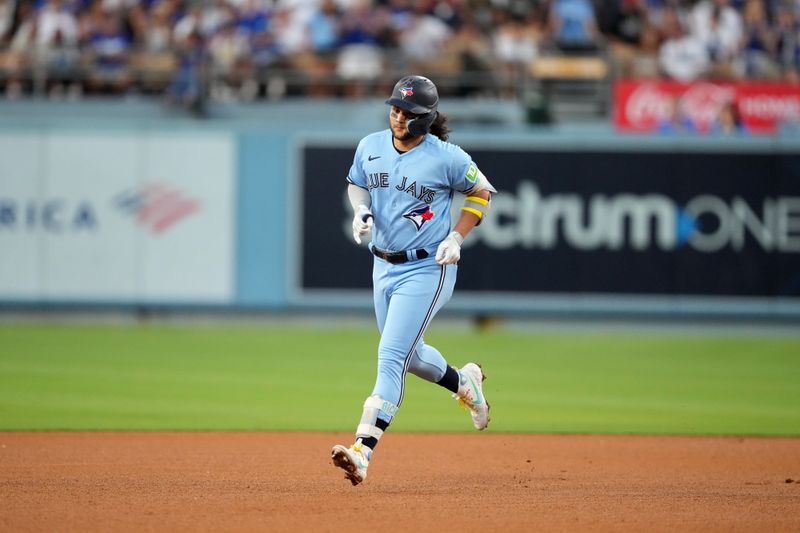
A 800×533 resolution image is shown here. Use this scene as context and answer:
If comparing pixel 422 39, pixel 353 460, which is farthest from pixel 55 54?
pixel 353 460

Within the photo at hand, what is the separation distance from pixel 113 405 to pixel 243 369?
110 inches

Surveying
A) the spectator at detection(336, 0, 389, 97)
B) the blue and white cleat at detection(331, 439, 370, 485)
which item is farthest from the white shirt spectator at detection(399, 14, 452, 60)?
the blue and white cleat at detection(331, 439, 370, 485)

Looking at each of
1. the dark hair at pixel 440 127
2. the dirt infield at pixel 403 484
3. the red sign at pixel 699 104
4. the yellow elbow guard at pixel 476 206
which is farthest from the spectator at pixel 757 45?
the yellow elbow guard at pixel 476 206

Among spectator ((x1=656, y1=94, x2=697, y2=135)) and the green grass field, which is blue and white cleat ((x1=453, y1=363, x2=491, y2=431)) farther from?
spectator ((x1=656, y1=94, x2=697, y2=135))

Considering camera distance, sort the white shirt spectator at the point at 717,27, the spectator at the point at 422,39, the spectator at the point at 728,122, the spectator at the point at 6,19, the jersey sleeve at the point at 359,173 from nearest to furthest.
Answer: the jersey sleeve at the point at 359,173
the spectator at the point at 728,122
the spectator at the point at 422,39
the spectator at the point at 6,19
the white shirt spectator at the point at 717,27

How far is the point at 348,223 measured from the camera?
18.7 metres

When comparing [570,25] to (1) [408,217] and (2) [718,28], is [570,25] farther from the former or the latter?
(1) [408,217]

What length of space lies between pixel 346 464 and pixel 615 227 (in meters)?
12.5

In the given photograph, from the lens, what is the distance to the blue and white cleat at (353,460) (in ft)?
22.3

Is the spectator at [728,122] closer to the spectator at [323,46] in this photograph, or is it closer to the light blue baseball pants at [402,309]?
the spectator at [323,46]

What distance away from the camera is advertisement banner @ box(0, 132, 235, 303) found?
18766mm

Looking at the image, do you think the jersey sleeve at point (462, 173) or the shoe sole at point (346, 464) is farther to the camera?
the jersey sleeve at point (462, 173)

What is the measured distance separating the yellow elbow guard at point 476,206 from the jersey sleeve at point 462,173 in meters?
0.08

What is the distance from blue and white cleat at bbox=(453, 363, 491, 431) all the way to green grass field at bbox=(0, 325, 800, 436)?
6.01 feet
